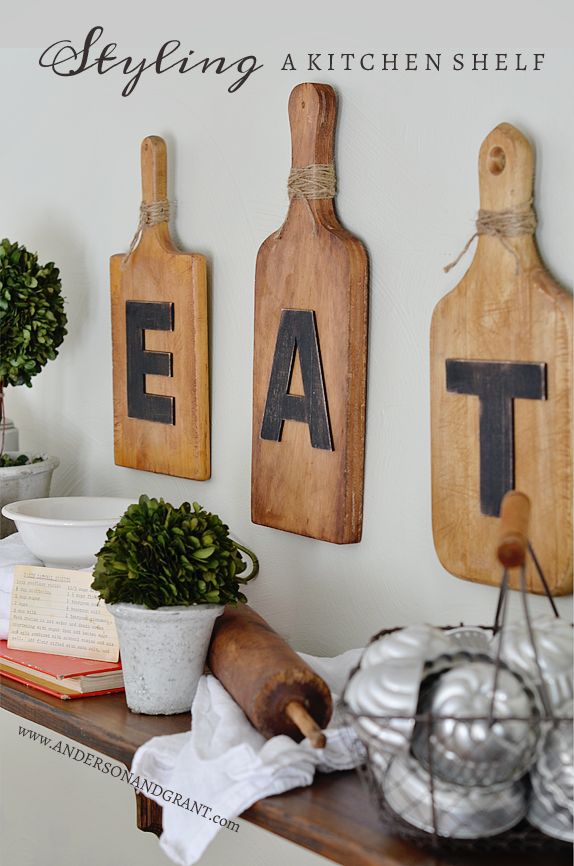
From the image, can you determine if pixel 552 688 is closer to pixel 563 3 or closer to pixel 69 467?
pixel 563 3

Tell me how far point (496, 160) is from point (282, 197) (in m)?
0.31

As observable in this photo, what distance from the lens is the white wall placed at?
949 millimetres

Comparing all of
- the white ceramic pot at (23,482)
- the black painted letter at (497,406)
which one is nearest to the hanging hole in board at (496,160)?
the black painted letter at (497,406)

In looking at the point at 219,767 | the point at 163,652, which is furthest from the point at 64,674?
the point at 219,767

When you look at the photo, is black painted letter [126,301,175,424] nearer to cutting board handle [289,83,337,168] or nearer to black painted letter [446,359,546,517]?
cutting board handle [289,83,337,168]

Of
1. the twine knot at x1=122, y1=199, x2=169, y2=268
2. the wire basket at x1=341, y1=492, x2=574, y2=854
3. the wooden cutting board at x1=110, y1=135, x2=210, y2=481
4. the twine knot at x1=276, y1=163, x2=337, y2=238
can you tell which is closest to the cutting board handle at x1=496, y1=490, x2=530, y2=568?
the wire basket at x1=341, y1=492, x2=574, y2=854

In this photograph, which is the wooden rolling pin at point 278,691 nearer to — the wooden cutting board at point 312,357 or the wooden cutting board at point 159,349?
the wooden cutting board at point 312,357

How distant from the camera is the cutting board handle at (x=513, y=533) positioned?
66 centimetres

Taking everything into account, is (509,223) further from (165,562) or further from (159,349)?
(159,349)

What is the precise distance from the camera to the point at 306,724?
0.80 m

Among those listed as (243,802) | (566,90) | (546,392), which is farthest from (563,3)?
(243,802)

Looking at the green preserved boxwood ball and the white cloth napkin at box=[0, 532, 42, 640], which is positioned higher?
the green preserved boxwood ball

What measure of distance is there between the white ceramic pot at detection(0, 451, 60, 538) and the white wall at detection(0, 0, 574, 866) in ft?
0.25

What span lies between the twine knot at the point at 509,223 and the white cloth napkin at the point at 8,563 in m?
0.63
